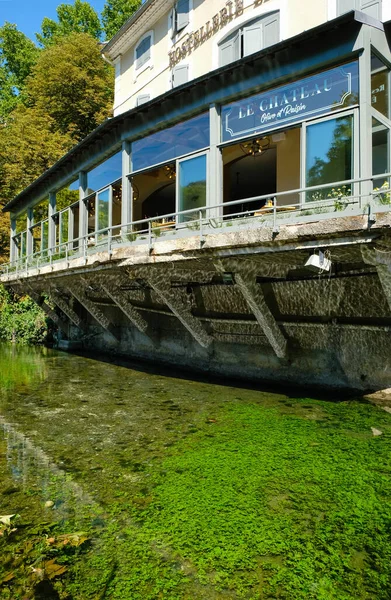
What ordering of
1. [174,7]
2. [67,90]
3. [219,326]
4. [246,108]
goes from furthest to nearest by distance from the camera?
1. [67,90]
2. [174,7]
3. [219,326]
4. [246,108]

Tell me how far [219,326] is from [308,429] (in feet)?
19.1

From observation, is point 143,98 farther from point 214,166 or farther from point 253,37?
point 214,166

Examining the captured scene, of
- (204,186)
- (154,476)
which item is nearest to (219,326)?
(204,186)

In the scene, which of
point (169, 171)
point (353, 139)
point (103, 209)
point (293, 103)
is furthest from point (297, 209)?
point (103, 209)

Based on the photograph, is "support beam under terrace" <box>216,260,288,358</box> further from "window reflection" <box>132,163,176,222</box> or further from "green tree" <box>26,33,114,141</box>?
"green tree" <box>26,33,114,141</box>

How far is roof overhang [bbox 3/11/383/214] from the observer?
32.0 ft

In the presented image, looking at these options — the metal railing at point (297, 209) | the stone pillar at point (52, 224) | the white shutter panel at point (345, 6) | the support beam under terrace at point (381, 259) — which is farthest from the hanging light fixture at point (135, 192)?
the support beam under terrace at point (381, 259)

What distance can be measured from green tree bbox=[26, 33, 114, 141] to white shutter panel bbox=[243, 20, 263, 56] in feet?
80.6

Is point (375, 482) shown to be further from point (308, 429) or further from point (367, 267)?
point (367, 267)

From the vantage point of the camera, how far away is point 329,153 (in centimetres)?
970

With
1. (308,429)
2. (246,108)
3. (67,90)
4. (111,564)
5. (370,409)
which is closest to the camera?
(111,564)

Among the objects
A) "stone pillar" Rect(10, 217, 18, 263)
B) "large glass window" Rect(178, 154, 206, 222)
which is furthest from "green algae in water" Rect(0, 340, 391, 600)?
"stone pillar" Rect(10, 217, 18, 263)

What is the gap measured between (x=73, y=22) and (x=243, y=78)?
147 ft

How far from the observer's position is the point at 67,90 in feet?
120
